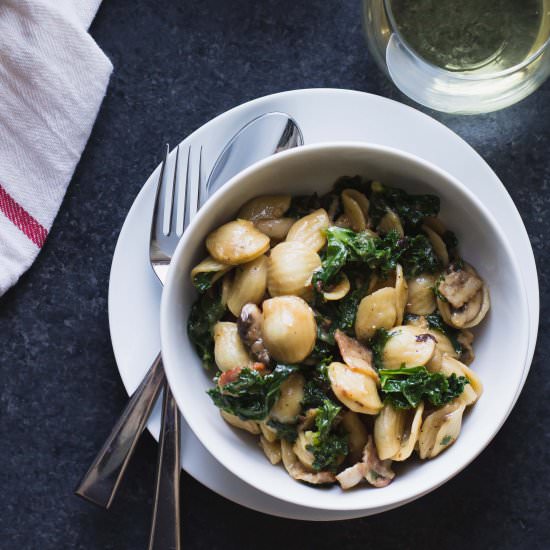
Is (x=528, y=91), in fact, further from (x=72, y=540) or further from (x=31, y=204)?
(x=72, y=540)

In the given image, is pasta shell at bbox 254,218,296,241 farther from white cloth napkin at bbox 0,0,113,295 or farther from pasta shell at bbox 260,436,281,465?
white cloth napkin at bbox 0,0,113,295

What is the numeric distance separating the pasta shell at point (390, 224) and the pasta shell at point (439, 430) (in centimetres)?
28

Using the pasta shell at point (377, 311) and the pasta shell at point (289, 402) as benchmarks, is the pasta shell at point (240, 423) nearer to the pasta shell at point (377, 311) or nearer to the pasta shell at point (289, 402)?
the pasta shell at point (289, 402)

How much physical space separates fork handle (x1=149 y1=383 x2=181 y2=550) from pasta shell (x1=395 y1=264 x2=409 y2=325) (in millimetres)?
415

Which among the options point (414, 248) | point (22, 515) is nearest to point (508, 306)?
point (414, 248)

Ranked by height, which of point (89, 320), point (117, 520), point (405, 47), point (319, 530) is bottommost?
point (319, 530)

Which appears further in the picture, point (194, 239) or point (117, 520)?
point (117, 520)

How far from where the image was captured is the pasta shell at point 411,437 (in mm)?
1182

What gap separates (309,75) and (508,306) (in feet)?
2.02

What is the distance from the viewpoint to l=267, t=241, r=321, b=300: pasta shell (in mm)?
1212

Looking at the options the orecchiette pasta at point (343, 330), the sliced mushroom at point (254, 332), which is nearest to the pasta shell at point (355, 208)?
the orecchiette pasta at point (343, 330)

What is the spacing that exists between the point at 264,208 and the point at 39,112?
0.55m

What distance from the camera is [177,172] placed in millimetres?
1389

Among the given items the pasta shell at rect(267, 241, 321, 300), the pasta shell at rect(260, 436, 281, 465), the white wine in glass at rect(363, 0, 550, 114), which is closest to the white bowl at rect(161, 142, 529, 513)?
the pasta shell at rect(260, 436, 281, 465)
